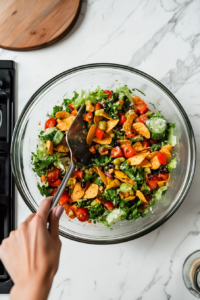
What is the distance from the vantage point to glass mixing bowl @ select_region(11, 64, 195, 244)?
4.72ft

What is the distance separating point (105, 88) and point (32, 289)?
1.12 metres

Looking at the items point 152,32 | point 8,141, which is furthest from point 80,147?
point 152,32

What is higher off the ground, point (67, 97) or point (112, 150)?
point (67, 97)

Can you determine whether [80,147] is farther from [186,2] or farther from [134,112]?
[186,2]

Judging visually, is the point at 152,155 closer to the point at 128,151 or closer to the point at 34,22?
the point at 128,151

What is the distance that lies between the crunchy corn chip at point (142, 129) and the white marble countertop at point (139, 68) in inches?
14.8

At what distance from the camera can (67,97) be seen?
1.62m

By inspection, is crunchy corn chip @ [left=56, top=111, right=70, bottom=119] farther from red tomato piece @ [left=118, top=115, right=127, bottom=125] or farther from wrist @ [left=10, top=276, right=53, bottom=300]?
wrist @ [left=10, top=276, right=53, bottom=300]

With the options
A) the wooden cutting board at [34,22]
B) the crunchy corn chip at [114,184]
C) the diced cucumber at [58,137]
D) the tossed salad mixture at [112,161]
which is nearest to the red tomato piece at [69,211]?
the tossed salad mixture at [112,161]

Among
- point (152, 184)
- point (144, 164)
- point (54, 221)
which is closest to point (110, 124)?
point (144, 164)

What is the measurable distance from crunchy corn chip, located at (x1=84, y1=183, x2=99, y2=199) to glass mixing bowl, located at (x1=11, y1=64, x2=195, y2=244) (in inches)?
8.3

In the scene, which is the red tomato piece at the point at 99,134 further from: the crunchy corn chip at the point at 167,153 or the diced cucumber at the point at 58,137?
the crunchy corn chip at the point at 167,153

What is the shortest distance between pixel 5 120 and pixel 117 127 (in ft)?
2.34

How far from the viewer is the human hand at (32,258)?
899 millimetres
